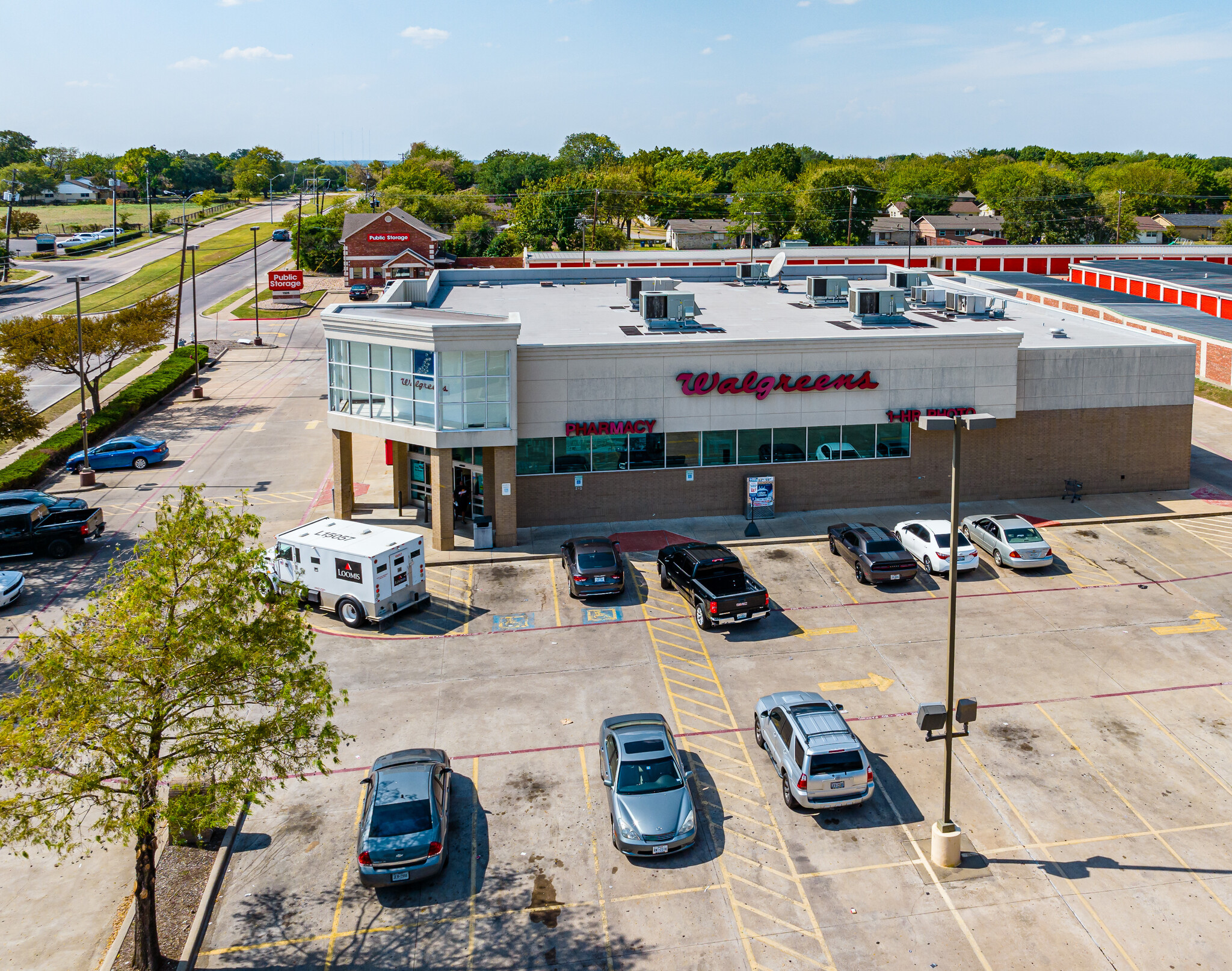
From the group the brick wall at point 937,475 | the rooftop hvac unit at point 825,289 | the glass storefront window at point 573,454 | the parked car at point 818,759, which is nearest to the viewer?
the parked car at point 818,759

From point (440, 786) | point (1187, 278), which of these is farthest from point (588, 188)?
point (440, 786)

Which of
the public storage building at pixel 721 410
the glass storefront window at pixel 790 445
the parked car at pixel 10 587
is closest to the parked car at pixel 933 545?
the public storage building at pixel 721 410

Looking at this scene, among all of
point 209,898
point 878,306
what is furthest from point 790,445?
point 209,898

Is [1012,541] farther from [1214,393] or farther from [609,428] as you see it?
[1214,393]

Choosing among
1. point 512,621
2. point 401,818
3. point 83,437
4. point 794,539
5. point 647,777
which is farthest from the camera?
point 83,437

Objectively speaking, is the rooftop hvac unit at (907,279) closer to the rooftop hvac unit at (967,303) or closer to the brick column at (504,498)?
the rooftop hvac unit at (967,303)

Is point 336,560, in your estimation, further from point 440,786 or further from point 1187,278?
point 1187,278

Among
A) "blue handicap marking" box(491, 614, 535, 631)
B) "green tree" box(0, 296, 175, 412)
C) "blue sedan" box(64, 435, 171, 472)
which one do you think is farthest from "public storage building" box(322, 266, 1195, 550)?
"green tree" box(0, 296, 175, 412)
